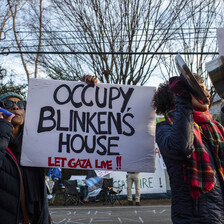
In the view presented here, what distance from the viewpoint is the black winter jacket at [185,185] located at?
1.74 meters

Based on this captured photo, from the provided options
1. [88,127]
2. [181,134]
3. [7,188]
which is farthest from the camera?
[88,127]

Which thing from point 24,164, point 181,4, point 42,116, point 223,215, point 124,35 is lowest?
point 223,215

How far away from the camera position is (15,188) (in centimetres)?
211

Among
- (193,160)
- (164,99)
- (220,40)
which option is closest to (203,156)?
(193,160)

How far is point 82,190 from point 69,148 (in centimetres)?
1034

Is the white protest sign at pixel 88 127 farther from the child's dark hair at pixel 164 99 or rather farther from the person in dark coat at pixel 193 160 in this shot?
the person in dark coat at pixel 193 160

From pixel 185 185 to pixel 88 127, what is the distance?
A: 122 cm

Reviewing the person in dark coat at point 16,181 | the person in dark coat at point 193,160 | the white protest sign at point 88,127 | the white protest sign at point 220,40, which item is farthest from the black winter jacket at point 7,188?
the white protest sign at point 220,40

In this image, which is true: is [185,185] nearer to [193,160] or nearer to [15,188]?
[193,160]

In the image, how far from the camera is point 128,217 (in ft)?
26.8

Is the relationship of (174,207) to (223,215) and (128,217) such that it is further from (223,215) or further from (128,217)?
(128,217)

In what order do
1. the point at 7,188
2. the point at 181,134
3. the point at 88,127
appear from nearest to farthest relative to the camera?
1. the point at 181,134
2. the point at 7,188
3. the point at 88,127

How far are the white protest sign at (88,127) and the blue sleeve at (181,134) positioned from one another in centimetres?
93

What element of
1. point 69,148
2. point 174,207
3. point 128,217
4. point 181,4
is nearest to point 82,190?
point 128,217
